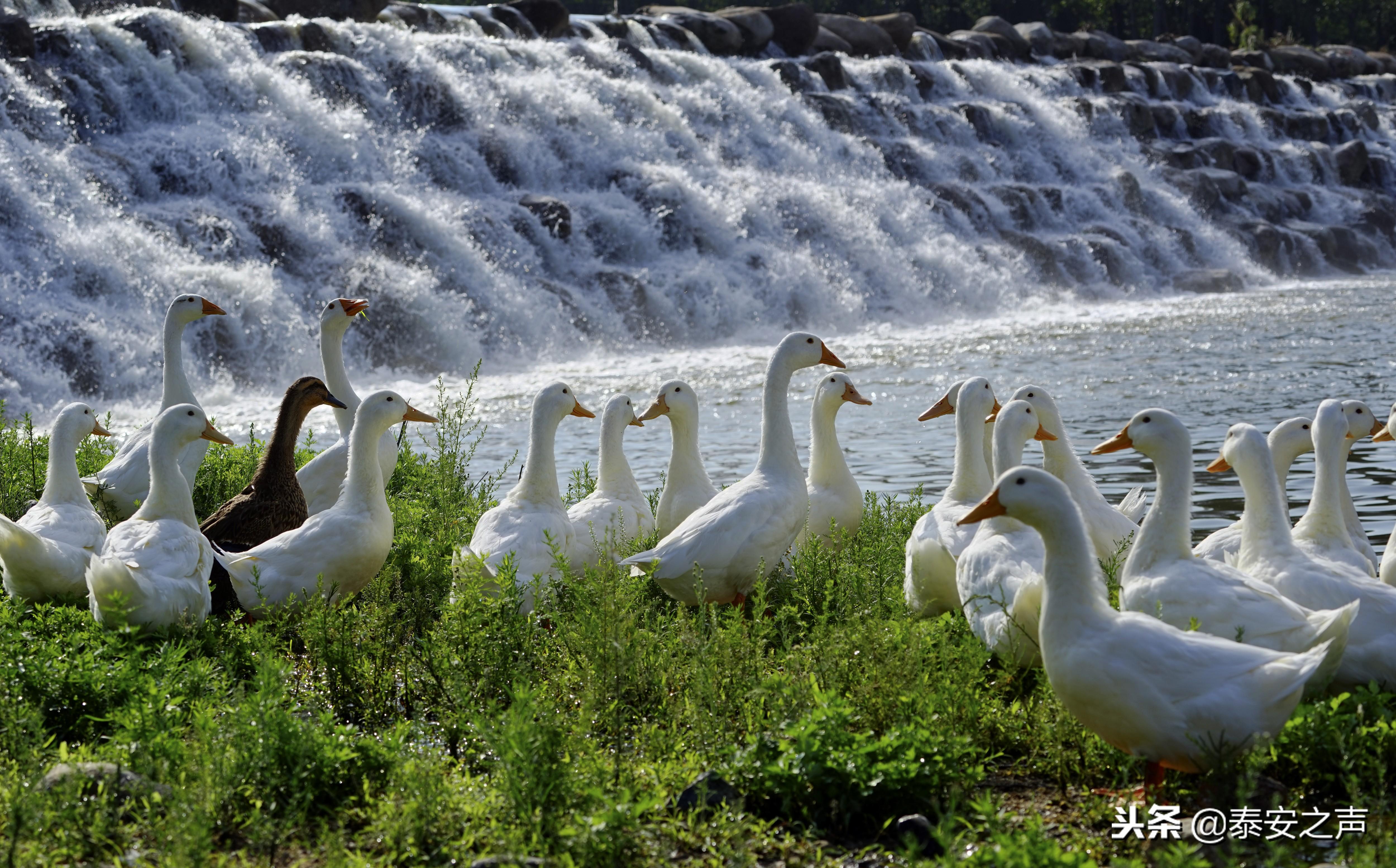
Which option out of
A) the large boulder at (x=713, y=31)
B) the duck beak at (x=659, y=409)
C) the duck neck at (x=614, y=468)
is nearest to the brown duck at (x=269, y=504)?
the duck neck at (x=614, y=468)

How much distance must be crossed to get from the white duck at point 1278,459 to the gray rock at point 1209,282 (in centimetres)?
2400

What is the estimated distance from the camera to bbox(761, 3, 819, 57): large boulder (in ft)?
126

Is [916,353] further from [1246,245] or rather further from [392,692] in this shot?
[1246,245]

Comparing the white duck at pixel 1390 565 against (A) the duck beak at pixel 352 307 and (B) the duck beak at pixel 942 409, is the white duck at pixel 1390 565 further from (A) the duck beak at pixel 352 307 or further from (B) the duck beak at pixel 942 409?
(A) the duck beak at pixel 352 307

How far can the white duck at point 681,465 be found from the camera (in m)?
7.51

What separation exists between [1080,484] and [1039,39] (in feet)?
143

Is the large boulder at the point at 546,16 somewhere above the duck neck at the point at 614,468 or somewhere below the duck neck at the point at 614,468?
above

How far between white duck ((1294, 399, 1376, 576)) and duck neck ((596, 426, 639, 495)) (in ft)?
11.7

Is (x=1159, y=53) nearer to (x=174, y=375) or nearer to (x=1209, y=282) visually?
(x=1209, y=282)

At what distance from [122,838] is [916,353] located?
16.5 m

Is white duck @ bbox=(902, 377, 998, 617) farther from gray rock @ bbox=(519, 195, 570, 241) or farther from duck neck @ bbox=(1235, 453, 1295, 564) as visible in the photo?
gray rock @ bbox=(519, 195, 570, 241)

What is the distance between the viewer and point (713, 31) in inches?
1419

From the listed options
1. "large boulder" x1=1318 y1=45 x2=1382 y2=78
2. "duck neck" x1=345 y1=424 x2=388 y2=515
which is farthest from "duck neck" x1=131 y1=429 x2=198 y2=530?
"large boulder" x1=1318 y1=45 x2=1382 y2=78

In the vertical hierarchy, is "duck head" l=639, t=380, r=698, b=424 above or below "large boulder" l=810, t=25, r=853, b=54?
below
